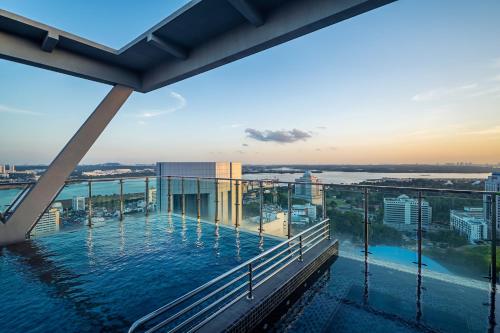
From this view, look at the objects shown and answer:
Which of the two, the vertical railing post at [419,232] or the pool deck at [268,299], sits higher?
the vertical railing post at [419,232]

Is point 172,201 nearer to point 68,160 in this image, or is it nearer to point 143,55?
point 68,160

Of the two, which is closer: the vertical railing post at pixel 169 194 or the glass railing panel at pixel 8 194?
the glass railing panel at pixel 8 194

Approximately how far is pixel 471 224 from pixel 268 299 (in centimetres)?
249

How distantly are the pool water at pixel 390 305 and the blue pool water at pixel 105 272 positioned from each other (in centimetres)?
114

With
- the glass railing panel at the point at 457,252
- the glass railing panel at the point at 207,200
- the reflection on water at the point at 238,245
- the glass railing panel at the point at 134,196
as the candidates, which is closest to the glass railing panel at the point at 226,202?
the glass railing panel at the point at 207,200

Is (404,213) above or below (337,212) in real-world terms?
above

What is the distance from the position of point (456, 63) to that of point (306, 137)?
5.95 metres

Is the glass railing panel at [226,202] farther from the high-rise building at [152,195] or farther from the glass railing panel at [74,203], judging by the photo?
the glass railing panel at [74,203]

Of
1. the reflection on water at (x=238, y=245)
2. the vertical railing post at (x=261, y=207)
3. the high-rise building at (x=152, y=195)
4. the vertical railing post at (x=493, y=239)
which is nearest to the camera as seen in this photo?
the vertical railing post at (x=493, y=239)

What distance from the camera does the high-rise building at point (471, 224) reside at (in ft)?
8.67

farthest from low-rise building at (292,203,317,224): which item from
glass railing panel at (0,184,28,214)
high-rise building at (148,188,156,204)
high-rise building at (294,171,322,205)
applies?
glass railing panel at (0,184,28,214)

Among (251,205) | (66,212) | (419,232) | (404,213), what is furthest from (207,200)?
(419,232)

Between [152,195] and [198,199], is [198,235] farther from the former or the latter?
[152,195]

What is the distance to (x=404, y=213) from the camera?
10.1 feet
